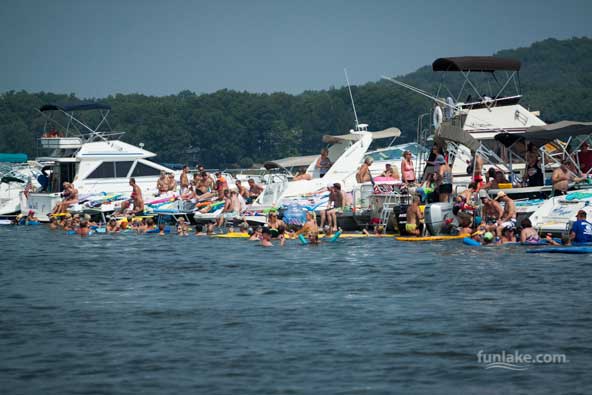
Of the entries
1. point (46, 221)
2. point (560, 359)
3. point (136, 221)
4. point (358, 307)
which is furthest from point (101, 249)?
point (560, 359)

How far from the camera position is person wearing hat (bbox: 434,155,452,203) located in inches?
1043

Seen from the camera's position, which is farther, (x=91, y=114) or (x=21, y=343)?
(x=91, y=114)

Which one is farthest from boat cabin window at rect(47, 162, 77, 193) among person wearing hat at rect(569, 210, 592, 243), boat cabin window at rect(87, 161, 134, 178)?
person wearing hat at rect(569, 210, 592, 243)

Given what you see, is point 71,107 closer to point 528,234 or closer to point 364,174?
point 364,174

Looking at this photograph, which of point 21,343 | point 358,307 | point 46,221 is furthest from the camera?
point 46,221

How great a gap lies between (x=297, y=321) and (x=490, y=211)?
34.8 ft

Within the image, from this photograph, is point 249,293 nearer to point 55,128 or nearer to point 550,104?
point 55,128

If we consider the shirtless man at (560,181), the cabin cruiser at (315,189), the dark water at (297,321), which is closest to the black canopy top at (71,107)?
the cabin cruiser at (315,189)

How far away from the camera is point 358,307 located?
1719 cm

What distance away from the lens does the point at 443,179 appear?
26.8m

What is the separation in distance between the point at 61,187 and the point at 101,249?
993 cm

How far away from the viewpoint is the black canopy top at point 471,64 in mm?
31781

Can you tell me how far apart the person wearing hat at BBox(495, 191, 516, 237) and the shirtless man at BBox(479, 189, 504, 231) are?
0.37 ft

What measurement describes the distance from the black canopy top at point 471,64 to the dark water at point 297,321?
879 cm
